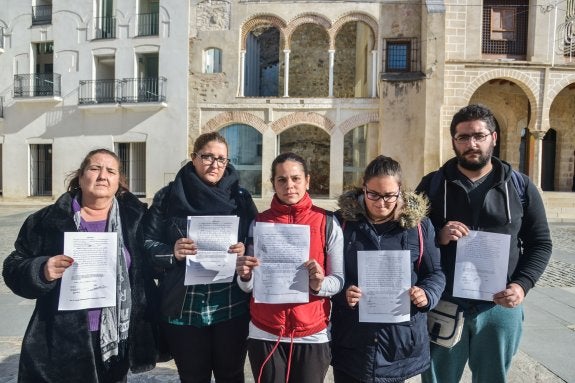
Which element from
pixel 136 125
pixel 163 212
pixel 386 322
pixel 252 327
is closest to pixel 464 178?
pixel 386 322

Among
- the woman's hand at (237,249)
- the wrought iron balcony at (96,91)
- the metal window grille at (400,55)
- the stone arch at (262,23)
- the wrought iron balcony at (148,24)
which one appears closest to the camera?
the woman's hand at (237,249)

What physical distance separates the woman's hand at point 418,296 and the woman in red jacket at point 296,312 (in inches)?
16.0

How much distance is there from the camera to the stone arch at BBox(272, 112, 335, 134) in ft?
62.8

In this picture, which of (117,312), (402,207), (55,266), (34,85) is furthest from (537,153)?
(34,85)

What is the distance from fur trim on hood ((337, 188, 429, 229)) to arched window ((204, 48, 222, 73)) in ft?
59.7

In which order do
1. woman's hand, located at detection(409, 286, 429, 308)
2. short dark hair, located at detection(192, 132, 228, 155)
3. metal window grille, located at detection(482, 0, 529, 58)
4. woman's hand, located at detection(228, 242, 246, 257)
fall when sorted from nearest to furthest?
1. woman's hand, located at detection(409, 286, 429, 308)
2. woman's hand, located at detection(228, 242, 246, 257)
3. short dark hair, located at detection(192, 132, 228, 155)
4. metal window grille, located at detection(482, 0, 529, 58)

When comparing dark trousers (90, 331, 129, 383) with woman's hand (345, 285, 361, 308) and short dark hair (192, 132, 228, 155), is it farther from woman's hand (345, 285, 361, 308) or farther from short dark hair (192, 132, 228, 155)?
woman's hand (345, 285, 361, 308)

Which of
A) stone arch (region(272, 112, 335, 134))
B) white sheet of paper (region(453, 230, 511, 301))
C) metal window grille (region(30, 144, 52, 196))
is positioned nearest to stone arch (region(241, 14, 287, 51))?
stone arch (region(272, 112, 335, 134))

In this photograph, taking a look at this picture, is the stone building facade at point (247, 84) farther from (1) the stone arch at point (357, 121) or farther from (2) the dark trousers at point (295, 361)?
(2) the dark trousers at point (295, 361)

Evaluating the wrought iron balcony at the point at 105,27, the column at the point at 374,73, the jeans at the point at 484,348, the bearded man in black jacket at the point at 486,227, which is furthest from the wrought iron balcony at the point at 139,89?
the jeans at the point at 484,348

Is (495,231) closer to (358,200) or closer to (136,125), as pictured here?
(358,200)

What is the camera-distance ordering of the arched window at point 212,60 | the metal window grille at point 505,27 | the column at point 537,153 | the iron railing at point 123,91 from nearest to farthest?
1. the column at point 537,153
2. the metal window grille at point 505,27
3. the arched window at point 212,60
4. the iron railing at point 123,91

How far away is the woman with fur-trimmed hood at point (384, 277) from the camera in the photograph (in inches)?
97.8

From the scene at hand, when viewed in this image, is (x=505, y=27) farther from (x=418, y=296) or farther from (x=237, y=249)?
(x=237, y=249)
